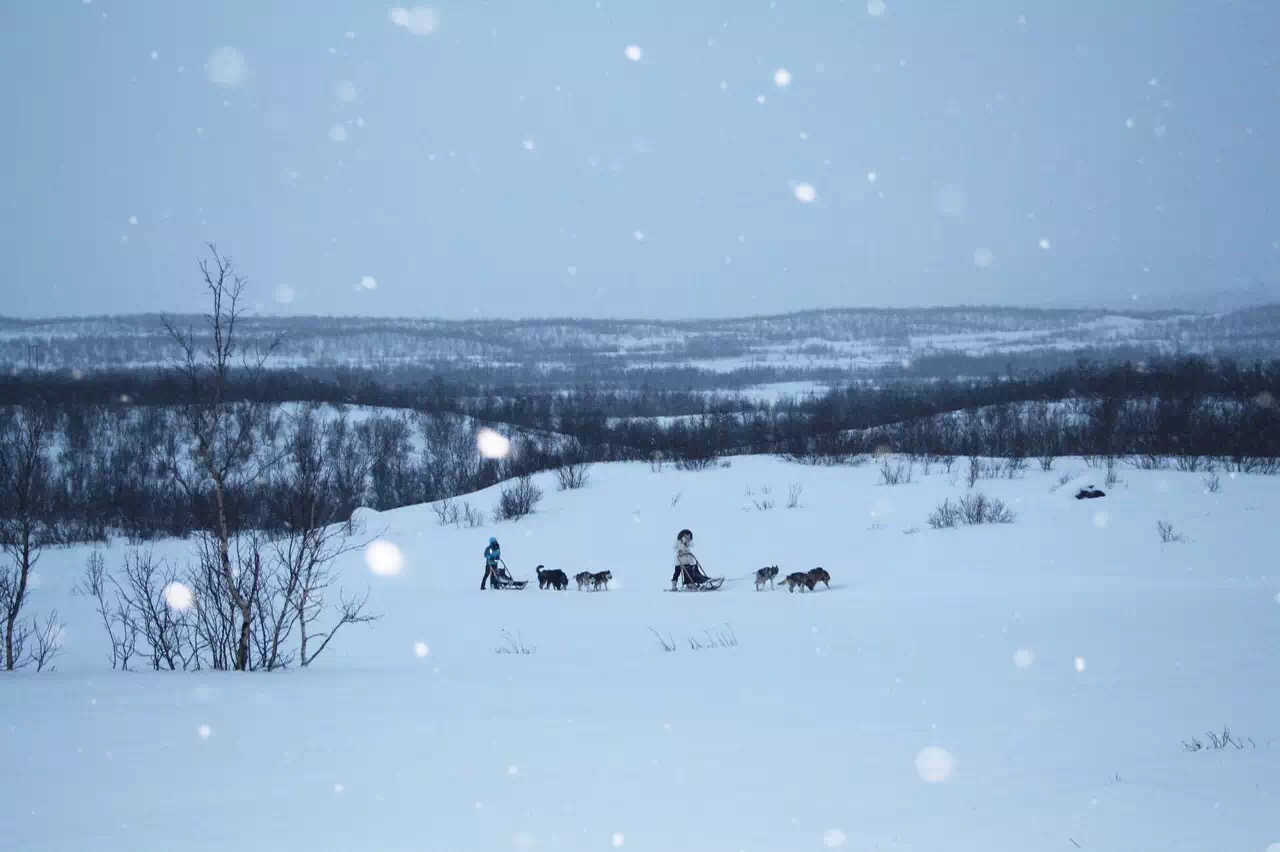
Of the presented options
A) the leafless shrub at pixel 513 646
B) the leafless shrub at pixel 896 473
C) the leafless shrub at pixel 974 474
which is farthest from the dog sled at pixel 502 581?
the leafless shrub at pixel 974 474

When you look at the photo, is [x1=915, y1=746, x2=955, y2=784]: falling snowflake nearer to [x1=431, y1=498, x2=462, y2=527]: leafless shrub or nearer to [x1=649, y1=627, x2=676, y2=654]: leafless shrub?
[x1=649, y1=627, x2=676, y2=654]: leafless shrub

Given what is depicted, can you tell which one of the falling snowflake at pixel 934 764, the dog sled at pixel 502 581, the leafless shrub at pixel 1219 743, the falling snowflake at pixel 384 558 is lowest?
the falling snowflake at pixel 384 558

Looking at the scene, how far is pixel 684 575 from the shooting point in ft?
43.4

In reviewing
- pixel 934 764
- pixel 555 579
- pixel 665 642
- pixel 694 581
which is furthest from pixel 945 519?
pixel 934 764

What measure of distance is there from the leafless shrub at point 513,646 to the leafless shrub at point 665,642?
1.43 m

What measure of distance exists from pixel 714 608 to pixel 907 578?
360 cm

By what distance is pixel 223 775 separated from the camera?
405cm

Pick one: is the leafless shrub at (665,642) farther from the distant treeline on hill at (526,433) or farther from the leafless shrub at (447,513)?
the leafless shrub at (447,513)

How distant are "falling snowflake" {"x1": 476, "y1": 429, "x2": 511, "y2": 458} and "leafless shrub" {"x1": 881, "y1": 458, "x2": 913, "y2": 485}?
29488 mm

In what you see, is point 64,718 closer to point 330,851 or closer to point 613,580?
point 330,851

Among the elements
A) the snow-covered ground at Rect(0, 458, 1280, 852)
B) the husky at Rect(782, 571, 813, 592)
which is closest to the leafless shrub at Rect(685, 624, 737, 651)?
the snow-covered ground at Rect(0, 458, 1280, 852)

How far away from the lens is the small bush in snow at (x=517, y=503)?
23609mm

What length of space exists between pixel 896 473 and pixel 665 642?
1577cm

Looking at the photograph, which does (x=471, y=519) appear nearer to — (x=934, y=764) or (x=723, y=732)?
(x=723, y=732)
